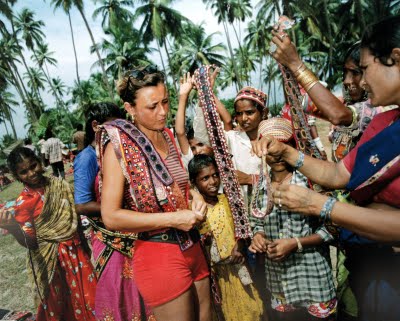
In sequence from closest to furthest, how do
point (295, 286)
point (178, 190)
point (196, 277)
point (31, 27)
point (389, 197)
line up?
point (389, 197) → point (178, 190) → point (196, 277) → point (295, 286) → point (31, 27)

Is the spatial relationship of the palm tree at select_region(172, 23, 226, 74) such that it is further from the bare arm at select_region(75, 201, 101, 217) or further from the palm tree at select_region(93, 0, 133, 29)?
the bare arm at select_region(75, 201, 101, 217)

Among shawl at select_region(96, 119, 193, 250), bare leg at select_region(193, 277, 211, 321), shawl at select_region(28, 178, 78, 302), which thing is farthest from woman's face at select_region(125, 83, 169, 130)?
shawl at select_region(28, 178, 78, 302)

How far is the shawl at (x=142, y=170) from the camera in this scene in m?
1.58

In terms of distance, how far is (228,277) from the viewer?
7.68 ft

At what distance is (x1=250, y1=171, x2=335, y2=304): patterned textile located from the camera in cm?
207

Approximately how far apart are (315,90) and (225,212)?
1198 mm

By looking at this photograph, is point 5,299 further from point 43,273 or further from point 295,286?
point 295,286

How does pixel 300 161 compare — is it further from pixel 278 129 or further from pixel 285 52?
pixel 285 52

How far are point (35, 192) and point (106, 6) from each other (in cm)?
3173

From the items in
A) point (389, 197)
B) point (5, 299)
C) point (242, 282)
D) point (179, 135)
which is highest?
point (179, 135)

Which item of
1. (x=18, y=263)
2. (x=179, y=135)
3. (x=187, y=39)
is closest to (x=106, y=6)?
(x=187, y=39)

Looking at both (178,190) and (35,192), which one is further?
(35,192)

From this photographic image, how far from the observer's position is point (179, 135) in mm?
2615

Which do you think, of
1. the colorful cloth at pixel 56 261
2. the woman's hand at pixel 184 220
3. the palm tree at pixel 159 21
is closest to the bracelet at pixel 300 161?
the woman's hand at pixel 184 220
